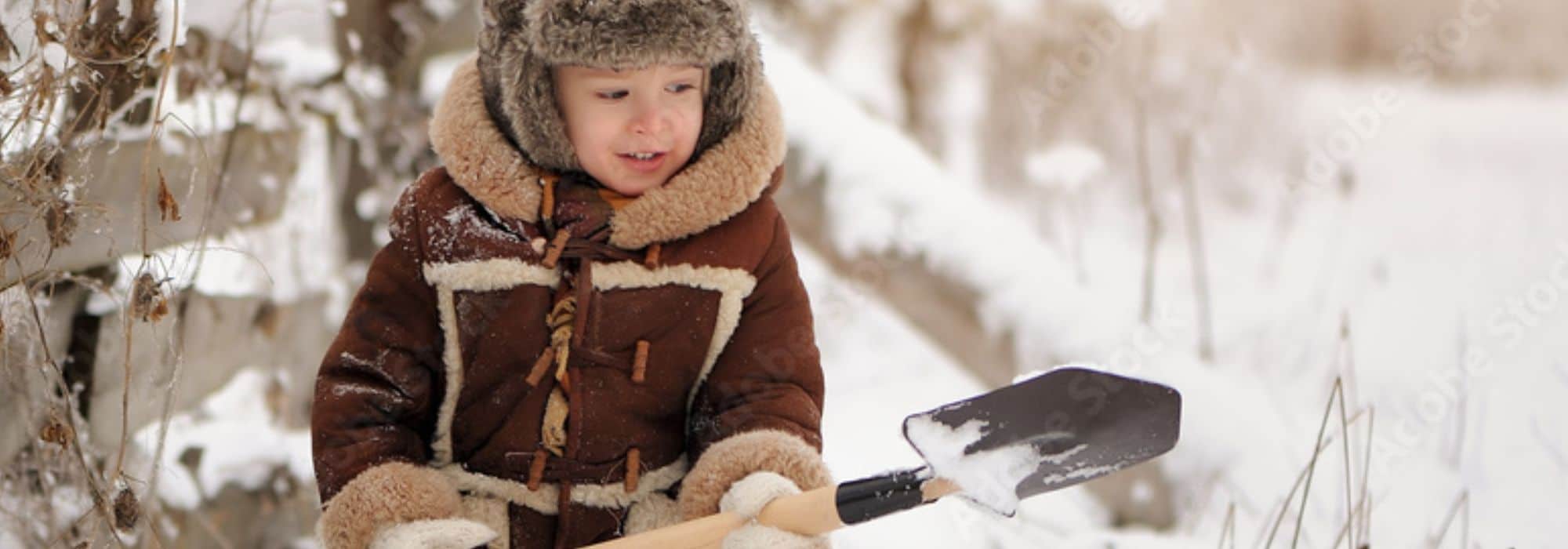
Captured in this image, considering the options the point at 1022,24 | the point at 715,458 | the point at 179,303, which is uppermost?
the point at 1022,24

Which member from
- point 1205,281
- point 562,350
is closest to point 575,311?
point 562,350

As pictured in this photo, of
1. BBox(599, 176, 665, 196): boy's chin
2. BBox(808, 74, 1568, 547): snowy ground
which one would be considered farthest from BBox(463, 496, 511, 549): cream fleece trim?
BBox(808, 74, 1568, 547): snowy ground

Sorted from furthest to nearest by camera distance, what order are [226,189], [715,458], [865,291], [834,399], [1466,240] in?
[1466,240], [834,399], [865,291], [226,189], [715,458]

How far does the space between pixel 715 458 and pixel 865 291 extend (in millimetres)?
1701

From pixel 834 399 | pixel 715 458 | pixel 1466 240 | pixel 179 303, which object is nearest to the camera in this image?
pixel 715 458

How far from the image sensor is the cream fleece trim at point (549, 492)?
1657 mm

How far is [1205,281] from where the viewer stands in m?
4.27

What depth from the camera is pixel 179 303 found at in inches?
94.3

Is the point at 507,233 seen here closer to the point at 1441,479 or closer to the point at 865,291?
the point at 865,291

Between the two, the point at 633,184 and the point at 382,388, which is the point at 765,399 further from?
the point at 382,388

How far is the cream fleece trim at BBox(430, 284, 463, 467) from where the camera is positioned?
64.4 inches

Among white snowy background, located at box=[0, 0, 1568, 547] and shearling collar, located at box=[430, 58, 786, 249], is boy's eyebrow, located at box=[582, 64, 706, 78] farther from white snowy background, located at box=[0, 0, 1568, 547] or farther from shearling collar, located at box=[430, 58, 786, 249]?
white snowy background, located at box=[0, 0, 1568, 547]

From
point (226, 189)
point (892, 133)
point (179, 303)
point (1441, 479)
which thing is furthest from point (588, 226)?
point (1441, 479)

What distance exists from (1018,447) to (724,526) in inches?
14.2
